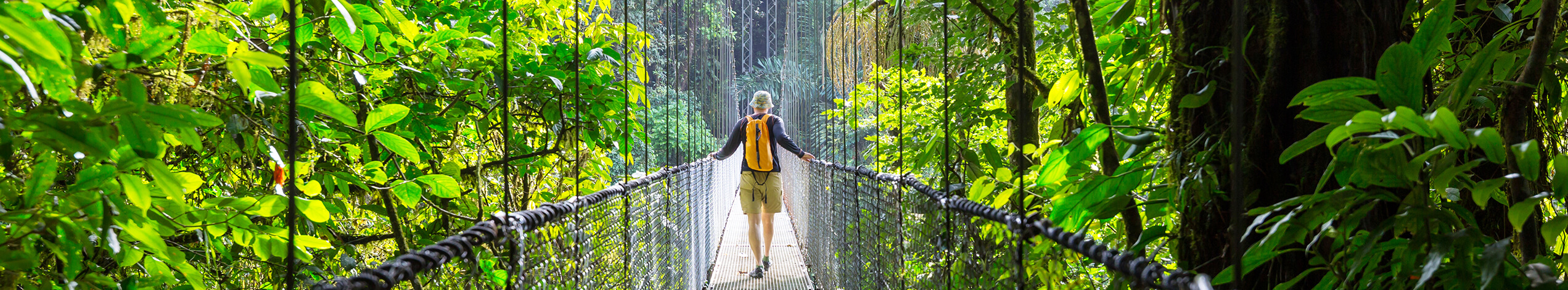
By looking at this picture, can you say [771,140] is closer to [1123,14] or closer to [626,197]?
[626,197]

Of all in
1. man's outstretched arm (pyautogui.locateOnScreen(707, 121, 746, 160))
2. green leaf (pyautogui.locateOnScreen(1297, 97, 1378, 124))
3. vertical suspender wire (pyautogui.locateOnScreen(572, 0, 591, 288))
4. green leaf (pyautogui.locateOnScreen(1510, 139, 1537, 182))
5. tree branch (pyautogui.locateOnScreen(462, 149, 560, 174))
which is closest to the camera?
green leaf (pyautogui.locateOnScreen(1510, 139, 1537, 182))

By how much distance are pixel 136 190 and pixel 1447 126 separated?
78cm

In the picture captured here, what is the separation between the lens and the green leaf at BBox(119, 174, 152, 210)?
1.96 ft

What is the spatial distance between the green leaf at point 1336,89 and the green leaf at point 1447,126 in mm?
90

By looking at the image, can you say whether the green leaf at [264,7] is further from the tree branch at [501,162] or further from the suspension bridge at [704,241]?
the tree branch at [501,162]

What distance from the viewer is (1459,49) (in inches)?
34.9

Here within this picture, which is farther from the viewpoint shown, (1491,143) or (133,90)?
(133,90)

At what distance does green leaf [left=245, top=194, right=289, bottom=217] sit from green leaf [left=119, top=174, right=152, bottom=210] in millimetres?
157

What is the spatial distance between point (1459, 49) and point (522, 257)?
3.48 feet

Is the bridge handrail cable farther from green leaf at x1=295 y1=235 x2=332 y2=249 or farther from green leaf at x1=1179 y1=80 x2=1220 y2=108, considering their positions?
green leaf at x1=295 y1=235 x2=332 y2=249

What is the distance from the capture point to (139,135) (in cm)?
58

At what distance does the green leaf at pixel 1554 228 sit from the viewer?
1.53ft

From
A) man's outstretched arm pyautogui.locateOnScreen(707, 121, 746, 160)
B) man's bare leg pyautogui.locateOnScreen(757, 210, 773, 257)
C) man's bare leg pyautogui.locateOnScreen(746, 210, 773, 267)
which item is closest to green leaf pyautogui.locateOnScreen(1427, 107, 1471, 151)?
man's bare leg pyautogui.locateOnScreen(746, 210, 773, 267)

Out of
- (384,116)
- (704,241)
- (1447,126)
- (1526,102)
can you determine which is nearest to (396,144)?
(384,116)
